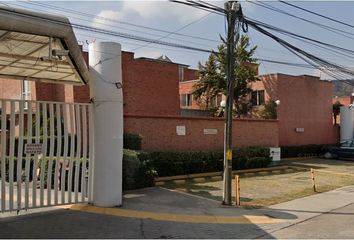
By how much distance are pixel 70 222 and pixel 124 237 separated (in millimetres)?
1816

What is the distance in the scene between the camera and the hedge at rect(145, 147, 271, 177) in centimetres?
1922

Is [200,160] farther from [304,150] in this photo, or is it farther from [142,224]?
[304,150]

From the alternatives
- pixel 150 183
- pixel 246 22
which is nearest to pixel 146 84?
pixel 150 183

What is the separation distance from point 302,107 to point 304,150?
3.81 m

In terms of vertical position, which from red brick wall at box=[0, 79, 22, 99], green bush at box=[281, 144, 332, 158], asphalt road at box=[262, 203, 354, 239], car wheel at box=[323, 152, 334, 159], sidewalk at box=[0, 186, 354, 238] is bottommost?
asphalt road at box=[262, 203, 354, 239]

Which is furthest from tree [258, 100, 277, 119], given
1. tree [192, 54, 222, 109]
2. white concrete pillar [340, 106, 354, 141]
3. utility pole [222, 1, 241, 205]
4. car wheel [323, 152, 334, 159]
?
utility pole [222, 1, 241, 205]

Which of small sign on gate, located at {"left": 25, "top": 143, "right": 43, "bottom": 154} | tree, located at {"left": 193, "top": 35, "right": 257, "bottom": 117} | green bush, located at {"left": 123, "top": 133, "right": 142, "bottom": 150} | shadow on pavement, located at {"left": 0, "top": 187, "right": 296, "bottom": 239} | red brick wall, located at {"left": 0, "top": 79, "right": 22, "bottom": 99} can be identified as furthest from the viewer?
tree, located at {"left": 193, "top": 35, "right": 257, "bottom": 117}

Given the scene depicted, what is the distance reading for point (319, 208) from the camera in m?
13.5

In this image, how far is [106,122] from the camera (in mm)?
12562

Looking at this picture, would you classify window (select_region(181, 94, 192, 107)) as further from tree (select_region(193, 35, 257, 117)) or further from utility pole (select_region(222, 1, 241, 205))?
utility pole (select_region(222, 1, 241, 205))

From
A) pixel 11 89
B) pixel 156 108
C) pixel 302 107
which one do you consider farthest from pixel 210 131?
pixel 302 107

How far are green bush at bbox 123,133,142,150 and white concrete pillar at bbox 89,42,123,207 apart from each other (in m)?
4.90

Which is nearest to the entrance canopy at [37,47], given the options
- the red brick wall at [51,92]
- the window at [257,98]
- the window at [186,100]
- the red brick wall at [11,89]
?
the red brick wall at [51,92]

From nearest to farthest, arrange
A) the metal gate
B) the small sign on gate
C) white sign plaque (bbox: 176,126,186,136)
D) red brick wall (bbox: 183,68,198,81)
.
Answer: the metal gate, the small sign on gate, white sign plaque (bbox: 176,126,186,136), red brick wall (bbox: 183,68,198,81)
